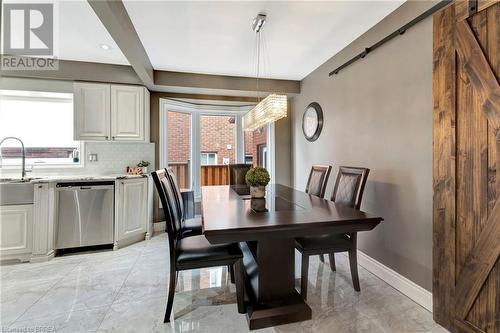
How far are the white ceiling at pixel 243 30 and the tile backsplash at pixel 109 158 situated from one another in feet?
4.38

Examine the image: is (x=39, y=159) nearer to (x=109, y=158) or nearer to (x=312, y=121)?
(x=109, y=158)

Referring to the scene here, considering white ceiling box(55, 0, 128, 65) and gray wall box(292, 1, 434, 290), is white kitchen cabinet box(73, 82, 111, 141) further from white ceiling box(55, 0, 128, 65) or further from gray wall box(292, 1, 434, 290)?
gray wall box(292, 1, 434, 290)

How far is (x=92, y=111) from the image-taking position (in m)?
3.36

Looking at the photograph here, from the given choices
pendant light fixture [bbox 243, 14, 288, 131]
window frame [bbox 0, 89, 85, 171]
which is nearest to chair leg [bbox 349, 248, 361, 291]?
pendant light fixture [bbox 243, 14, 288, 131]

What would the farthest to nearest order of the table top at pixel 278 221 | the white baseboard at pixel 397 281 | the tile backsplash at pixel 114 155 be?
the tile backsplash at pixel 114 155
the white baseboard at pixel 397 281
the table top at pixel 278 221

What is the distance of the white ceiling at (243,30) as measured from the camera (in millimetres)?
2195

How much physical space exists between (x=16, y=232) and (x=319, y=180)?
3630 millimetres

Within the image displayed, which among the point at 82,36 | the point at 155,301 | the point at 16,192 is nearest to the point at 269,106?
the point at 155,301

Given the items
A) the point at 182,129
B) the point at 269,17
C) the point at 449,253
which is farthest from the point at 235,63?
the point at 449,253

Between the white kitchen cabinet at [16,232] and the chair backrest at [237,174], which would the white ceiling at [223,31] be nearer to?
the chair backrest at [237,174]

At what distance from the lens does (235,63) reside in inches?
136

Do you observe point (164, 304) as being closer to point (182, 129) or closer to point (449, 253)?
point (449, 253)

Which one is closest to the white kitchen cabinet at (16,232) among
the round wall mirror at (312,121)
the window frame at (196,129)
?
the window frame at (196,129)

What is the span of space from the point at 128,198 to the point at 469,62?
3.78 meters
